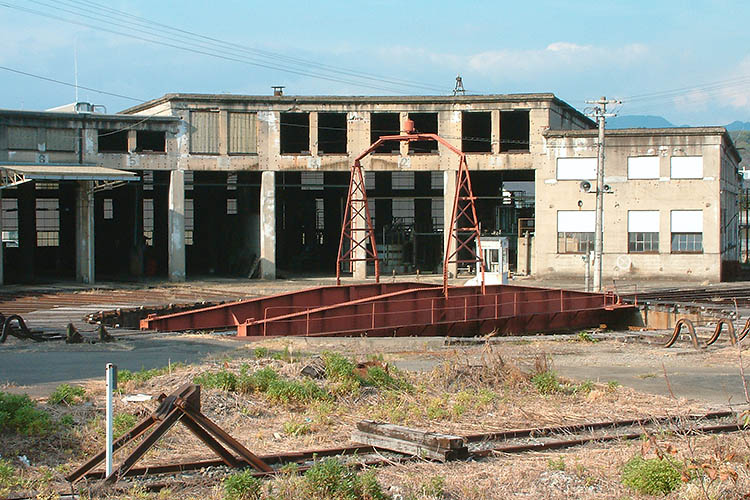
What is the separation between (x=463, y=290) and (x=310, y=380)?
1445cm

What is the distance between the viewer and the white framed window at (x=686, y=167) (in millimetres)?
42281

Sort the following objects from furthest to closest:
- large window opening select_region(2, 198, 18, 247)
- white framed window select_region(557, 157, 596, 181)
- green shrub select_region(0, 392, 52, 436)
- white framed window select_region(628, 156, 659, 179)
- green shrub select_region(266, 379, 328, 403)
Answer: large window opening select_region(2, 198, 18, 247) → white framed window select_region(557, 157, 596, 181) → white framed window select_region(628, 156, 659, 179) → green shrub select_region(266, 379, 328, 403) → green shrub select_region(0, 392, 52, 436)

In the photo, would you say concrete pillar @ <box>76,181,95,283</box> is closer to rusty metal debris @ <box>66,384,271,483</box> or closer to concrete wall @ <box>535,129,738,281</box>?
concrete wall @ <box>535,129,738,281</box>

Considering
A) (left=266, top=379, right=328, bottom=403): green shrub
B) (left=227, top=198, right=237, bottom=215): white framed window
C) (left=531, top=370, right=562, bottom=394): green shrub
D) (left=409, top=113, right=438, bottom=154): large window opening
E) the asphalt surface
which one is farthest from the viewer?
(left=227, top=198, right=237, bottom=215): white framed window

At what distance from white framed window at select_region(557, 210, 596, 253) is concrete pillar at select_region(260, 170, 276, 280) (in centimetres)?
1539

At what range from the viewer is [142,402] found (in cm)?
1091

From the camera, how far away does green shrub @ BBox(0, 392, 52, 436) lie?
949 cm

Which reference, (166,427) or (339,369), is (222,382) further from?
(166,427)

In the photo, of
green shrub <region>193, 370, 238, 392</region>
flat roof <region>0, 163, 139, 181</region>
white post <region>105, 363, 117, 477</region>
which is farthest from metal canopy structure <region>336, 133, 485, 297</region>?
white post <region>105, 363, 117, 477</region>

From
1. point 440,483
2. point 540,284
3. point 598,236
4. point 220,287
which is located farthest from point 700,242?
point 440,483

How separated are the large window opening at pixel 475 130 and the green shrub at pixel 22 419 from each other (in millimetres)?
37996

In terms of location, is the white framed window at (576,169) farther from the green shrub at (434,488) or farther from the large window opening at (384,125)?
the green shrub at (434,488)

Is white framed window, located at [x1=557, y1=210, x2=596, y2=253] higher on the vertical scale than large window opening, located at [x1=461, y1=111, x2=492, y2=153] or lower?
lower

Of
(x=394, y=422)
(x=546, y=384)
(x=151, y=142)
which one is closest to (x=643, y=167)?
(x=151, y=142)
